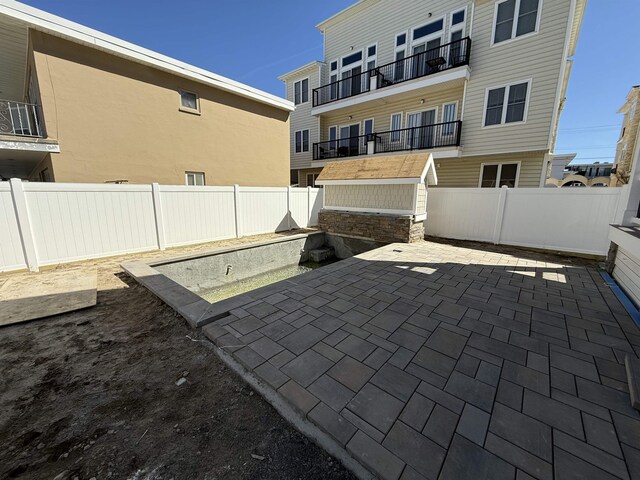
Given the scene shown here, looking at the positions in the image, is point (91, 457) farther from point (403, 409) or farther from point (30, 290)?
point (30, 290)

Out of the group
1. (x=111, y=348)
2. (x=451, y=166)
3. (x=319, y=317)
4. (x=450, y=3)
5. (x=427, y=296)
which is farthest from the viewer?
(x=451, y=166)

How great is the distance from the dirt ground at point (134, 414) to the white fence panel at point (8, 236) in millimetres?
2861

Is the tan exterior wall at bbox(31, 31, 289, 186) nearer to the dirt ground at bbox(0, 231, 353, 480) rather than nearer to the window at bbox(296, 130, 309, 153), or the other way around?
the window at bbox(296, 130, 309, 153)

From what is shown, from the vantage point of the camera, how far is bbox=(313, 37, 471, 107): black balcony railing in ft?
33.1

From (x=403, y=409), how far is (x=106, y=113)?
990 centimetres

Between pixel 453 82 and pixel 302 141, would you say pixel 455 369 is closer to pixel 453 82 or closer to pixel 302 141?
pixel 453 82

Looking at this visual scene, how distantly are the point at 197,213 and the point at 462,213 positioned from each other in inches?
305

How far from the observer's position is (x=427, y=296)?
371 cm

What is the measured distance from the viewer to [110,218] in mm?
5695

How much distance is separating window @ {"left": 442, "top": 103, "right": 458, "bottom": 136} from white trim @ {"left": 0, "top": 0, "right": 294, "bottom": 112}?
7.91 m

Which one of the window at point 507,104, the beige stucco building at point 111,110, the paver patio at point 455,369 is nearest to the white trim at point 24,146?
the beige stucco building at point 111,110

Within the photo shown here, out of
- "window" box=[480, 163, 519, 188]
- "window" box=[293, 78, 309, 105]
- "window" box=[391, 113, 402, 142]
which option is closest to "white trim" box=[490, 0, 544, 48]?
"window" box=[391, 113, 402, 142]

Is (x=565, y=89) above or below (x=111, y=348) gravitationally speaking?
above

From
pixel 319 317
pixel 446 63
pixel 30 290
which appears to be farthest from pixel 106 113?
pixel 446 63
